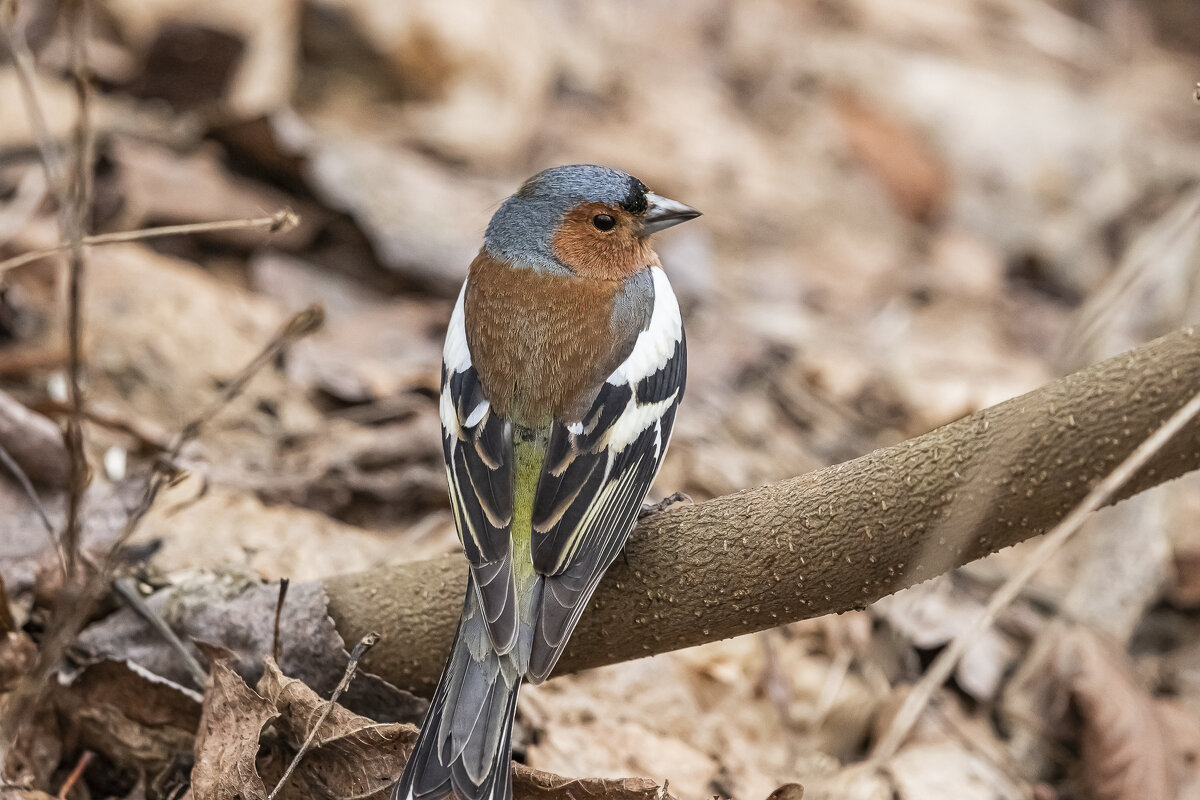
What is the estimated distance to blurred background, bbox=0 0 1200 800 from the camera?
149 inches

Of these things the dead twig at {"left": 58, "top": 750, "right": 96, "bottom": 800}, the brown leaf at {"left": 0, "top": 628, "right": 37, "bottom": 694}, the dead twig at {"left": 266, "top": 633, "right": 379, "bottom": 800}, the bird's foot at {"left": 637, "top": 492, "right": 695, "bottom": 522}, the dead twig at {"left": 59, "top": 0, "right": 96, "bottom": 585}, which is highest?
the dead twig at {"left": 59, "top": 0, "right": 96, "bottom": 585}

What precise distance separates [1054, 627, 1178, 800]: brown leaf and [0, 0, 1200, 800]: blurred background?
14mm

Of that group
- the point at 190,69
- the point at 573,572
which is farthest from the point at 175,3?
the point at 573,572

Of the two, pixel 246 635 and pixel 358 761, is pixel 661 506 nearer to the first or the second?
pixel 358 761

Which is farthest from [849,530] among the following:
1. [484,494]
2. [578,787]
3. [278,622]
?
[278,622]

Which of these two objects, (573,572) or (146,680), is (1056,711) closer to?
(573,572)

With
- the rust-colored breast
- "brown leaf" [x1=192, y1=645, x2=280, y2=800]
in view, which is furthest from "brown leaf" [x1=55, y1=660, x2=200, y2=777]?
the rust-colored breast

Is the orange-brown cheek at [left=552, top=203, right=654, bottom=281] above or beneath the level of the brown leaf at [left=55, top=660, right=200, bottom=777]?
above

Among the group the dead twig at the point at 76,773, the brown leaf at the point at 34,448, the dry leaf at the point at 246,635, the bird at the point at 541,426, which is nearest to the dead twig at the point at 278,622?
the dry leaf at the point at 246,635

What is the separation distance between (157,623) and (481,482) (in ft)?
2.75

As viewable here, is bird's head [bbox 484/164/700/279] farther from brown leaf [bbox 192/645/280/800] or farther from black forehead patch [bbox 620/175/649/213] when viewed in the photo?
brown leaf [bbox 192/645/280/800]

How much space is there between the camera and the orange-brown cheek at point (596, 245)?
144 inches

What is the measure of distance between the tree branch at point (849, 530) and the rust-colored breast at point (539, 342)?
0.43 meters

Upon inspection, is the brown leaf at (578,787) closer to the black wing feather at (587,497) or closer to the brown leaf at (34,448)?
the black wing feather at (587,497)
